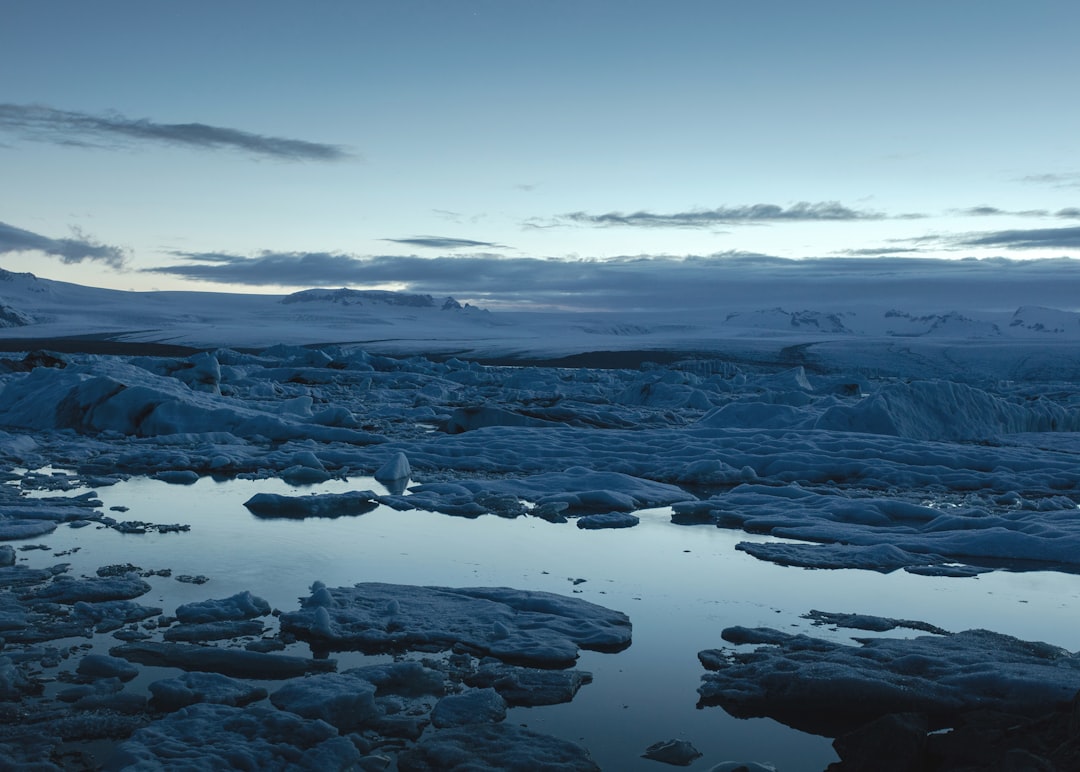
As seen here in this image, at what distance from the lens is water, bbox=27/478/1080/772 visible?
12.4 ft

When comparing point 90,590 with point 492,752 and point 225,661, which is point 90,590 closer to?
point 225,661

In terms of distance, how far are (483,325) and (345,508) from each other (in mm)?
101754

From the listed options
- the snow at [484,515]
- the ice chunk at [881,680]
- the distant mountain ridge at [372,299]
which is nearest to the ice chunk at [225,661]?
the snow at [484,515]

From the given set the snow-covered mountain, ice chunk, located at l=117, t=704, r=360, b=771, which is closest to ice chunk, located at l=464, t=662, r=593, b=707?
ice chunk, located at l=117, t=704, r=360, b=771

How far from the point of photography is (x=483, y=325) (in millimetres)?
109750

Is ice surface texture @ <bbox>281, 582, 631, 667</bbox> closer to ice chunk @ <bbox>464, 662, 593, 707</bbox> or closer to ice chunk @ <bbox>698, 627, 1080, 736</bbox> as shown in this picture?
ice chunk @ <bbox>464, 662, 593, 707</bbox>

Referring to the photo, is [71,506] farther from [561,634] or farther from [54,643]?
[561,634]

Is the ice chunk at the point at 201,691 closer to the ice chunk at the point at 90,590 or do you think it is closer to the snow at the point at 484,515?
the snow at the point at 484,515

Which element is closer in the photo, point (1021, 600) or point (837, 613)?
point (837, 613)

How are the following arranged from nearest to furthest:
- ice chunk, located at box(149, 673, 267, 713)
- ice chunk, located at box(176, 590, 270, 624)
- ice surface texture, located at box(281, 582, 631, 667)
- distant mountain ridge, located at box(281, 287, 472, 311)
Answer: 1. ice chunk, located at box(149, 673, 267, 713)
2. ice surface texture, located at box(281, 582, 631, 667)
3. ice chunk, located at box(176, 590, 270, 624)
4. distant mountain ridge, located at box(281, 287, 472, 311)

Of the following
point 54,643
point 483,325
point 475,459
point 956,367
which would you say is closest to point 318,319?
point 483,325

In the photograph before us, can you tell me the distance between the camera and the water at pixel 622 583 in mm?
3771

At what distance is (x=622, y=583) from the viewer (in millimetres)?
5996

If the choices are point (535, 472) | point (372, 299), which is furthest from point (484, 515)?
point (372, 299)
